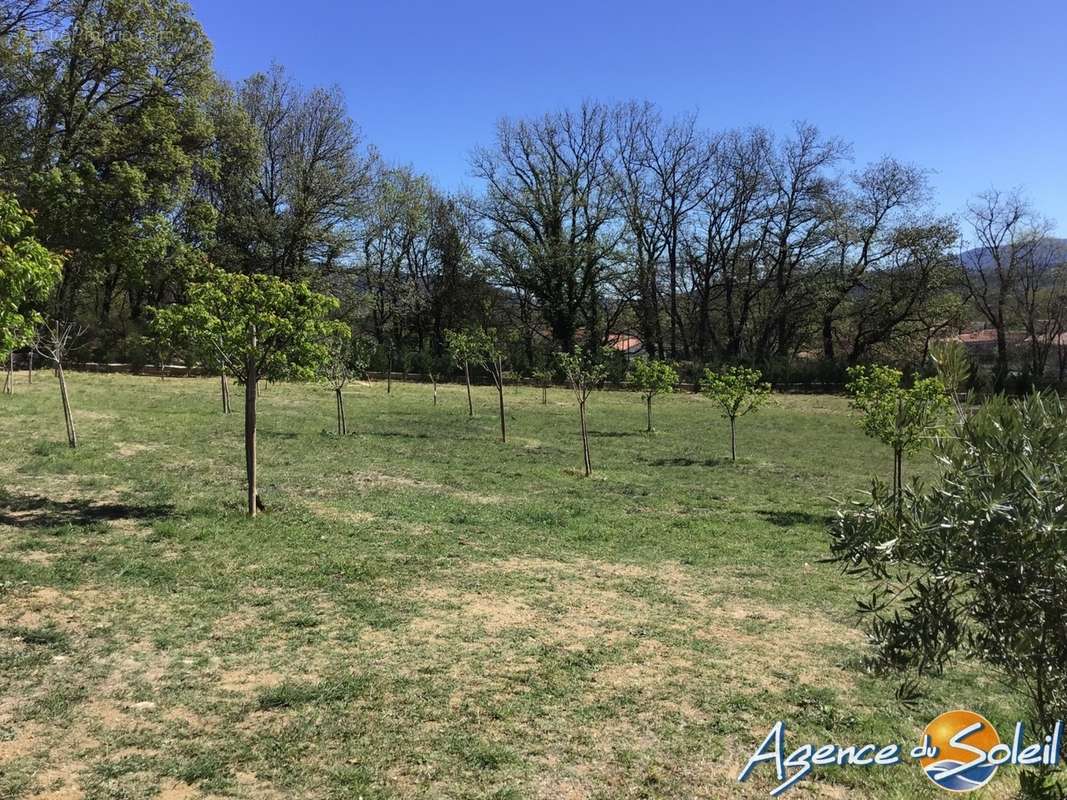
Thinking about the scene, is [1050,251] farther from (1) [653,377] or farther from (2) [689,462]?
(2) [689,462]

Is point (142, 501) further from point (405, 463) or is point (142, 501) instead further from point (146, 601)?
point (405, 463)

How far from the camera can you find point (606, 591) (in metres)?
7.59

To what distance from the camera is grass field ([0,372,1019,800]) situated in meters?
4.01

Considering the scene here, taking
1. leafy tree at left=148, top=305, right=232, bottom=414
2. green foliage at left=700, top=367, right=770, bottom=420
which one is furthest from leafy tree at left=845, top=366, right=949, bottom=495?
leafy tree at left=148, top=305, right=232, bottom=414

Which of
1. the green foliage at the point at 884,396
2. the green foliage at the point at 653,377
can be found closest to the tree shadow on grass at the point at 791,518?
the green foliage at the point at 884,396

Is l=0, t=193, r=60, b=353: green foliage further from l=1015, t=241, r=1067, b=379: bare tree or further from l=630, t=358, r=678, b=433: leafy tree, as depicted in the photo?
l=1015, t=241, r=1067, b=379: bare tree

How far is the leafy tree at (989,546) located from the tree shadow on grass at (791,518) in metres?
9.09

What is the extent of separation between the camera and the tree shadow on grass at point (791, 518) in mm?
11528

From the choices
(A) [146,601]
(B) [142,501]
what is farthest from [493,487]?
(A) [146,601]

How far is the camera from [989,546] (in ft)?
7.42

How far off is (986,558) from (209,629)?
575cm

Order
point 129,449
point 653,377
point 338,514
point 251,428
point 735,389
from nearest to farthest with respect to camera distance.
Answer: point 251,428 < point 338,514 < point 129,449 < point 735,389 < point 653,377

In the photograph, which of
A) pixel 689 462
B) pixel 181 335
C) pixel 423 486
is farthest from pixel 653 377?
pixel 181 335

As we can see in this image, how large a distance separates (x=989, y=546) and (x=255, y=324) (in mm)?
9180
